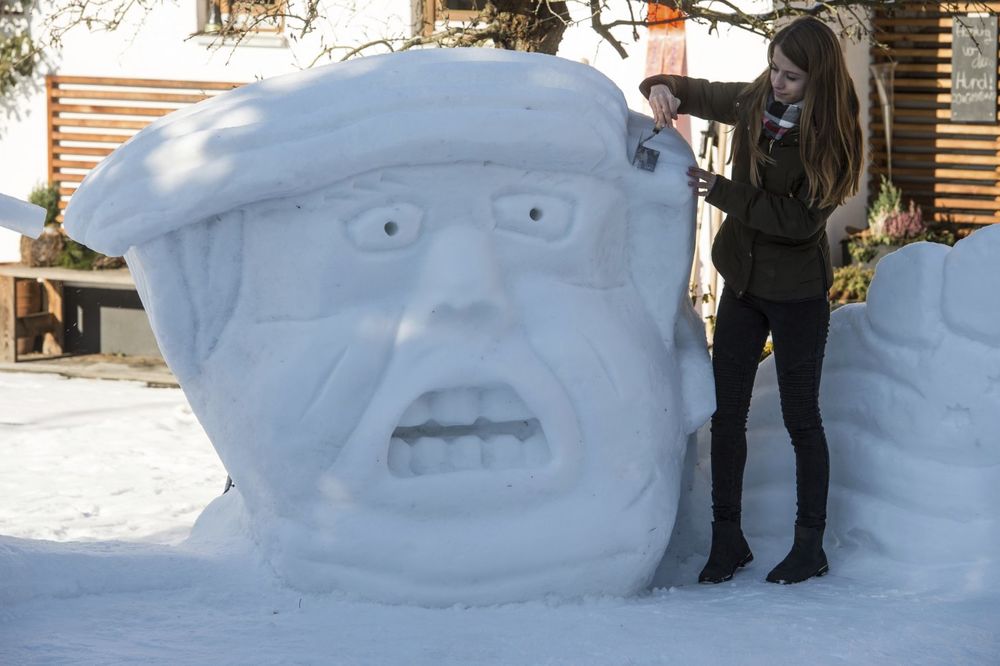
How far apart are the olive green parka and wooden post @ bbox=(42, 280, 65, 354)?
6545 mm

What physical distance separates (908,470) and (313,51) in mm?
6634

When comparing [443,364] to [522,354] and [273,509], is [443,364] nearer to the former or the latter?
[522,354]

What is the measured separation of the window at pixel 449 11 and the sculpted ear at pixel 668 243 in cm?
167

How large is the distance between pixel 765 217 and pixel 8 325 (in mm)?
6759

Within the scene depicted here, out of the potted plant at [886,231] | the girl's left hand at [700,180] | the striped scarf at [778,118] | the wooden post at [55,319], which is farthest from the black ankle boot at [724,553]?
the potted plant at [886,231]

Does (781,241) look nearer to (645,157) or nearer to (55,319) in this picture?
(645,157)

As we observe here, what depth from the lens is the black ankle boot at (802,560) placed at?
115 inches

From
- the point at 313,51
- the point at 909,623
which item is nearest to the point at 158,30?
the point at 313,51

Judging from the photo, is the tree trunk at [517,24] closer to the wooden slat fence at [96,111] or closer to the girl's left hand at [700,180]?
the girl's left hand at [700,180]

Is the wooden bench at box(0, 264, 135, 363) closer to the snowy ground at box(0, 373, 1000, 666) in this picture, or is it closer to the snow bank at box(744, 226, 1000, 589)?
the snowy ground at box(0, 373, 1000, 666)

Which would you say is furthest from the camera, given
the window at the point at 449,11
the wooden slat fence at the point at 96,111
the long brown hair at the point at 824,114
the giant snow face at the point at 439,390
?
the wooden slat fence at the point at 96,111

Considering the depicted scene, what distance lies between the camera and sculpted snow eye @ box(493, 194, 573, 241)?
2.65 meters

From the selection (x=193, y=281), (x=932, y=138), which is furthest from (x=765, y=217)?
(x=932, y=138)

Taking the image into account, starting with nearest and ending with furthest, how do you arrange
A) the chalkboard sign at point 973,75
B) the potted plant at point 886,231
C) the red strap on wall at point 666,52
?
the red strap on wall at point 666,52, the potted plant at point 886,231, the chalkboard sign at point 973,75
